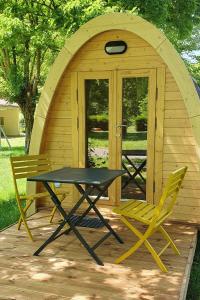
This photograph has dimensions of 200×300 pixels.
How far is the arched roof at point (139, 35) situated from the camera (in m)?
5.67

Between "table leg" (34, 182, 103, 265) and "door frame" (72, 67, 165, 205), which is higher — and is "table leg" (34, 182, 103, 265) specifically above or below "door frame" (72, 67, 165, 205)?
below

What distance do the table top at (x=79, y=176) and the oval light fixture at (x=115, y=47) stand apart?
2178 millimetres

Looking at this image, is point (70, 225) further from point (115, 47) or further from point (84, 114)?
point (115, 47)

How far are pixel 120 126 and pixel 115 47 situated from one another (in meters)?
1.31

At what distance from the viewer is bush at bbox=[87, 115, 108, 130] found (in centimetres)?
652

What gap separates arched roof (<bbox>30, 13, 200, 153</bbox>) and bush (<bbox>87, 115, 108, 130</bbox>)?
79 cm

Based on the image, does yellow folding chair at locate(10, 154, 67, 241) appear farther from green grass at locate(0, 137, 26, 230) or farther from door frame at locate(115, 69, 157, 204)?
door frame at locate(115, 69, 157, 204)

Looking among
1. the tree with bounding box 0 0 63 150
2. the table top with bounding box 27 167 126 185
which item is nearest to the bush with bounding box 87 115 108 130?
the table top with bounding box 27 167 126 185

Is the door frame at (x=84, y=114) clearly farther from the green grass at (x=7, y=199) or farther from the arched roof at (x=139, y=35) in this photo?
the green grass at (x=7, y=199)

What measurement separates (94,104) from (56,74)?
0.83 meters

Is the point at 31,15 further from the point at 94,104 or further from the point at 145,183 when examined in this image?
the point at 145,183

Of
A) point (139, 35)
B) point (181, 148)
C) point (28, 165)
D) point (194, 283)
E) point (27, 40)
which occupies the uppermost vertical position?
point (27, 40)

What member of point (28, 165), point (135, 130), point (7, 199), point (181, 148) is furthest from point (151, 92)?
point (7, 199)

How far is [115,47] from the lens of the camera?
6.25 meters
